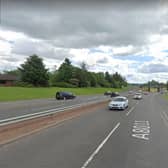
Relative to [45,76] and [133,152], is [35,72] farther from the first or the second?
[133,152]

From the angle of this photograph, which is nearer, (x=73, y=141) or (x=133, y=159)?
(x=133, y=159)

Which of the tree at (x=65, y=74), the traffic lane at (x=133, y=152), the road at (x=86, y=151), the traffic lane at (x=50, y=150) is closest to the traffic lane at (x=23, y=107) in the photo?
the traffic lane at (x=50, y=150)

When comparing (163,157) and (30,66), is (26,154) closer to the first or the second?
(163,157)

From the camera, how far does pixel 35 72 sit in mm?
84688

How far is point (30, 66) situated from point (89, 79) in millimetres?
41390

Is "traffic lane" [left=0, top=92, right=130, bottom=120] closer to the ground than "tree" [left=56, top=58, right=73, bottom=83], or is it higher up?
closer to the ground

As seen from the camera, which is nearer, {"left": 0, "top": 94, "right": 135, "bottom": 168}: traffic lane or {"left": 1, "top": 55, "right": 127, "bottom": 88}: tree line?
{"left": 0, "top": 94, "right": 135, "bottom": 168}: traffic lane

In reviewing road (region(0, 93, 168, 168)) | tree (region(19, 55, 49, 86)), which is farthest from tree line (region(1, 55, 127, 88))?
road (region(0, 93, 168, 168))

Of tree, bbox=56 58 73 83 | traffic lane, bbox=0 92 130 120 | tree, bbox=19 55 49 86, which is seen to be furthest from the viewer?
tree, bbox=56 58 73 83

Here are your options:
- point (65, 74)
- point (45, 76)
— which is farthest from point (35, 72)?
point (65, 74)

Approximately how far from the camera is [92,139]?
10.4 metres

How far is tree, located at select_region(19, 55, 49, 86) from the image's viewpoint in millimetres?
84875

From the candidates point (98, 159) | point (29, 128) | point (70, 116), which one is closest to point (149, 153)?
point (98, 159)

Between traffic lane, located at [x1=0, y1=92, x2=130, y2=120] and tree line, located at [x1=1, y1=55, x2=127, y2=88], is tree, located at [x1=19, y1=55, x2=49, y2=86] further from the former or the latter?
traffic lane, located at [x1=0, y1=92, x2=130, y2=120]
